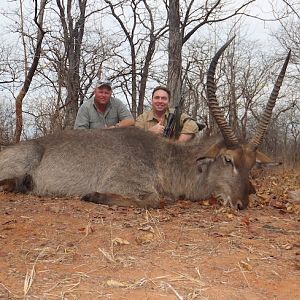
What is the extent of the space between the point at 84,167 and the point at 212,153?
169cm

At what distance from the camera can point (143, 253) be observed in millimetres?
3430

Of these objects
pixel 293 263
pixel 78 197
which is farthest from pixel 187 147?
pixel 293 263

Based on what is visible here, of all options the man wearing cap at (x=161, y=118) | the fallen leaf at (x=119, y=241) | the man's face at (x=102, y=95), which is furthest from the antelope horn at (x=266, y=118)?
the man's face at (x=102, y=95)

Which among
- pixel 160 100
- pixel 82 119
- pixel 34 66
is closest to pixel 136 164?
pixel 160 100

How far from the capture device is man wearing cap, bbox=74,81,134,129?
322 inches

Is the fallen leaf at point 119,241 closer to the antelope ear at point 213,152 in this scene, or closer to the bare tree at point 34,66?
the antelope ear at point 213,152

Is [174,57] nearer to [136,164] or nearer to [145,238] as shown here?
[136,164]

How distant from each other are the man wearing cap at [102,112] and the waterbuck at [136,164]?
167 centimetres

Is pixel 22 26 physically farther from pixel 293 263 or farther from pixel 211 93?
pixel 293 263

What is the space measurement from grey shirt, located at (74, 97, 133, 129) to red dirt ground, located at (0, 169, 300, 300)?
3120mm

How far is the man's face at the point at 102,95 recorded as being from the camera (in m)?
8.16

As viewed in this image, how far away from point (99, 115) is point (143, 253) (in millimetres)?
5173

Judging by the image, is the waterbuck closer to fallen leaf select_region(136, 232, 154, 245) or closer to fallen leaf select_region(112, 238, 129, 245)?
fallen leaf select_region(136, 232, 154, 245)

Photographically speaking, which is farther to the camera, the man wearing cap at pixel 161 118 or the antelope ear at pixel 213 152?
the man wearing cap at pixel 161 118
